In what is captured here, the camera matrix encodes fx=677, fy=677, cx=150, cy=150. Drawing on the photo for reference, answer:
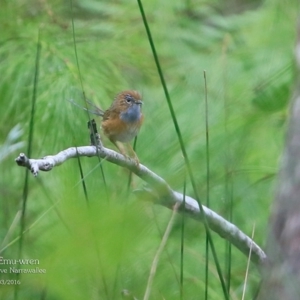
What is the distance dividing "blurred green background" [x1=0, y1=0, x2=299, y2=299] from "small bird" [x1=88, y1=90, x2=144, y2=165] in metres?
0.07

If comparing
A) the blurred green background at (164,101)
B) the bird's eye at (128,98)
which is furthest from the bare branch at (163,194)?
the bird's eye at (128,98)

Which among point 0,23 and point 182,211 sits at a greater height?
point 0,23

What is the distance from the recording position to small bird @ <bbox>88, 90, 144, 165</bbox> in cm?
173

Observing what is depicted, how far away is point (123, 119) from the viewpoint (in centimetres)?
174

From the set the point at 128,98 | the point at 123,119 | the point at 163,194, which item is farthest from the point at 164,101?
the point at 163,194

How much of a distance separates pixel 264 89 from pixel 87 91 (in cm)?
50

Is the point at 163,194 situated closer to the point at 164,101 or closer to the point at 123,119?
the point at 123,119

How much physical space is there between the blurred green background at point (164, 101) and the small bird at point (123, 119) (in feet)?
0.24

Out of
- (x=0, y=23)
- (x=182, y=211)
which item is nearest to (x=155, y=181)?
(x=182, y=211)

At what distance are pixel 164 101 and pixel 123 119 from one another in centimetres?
37

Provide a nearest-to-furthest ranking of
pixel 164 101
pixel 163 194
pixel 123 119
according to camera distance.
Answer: pixel 163 194, pixel 123 119, pixel 164 101

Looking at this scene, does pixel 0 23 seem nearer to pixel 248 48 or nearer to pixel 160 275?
pixel 248 48

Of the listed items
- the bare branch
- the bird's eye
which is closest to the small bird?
the bird's eye

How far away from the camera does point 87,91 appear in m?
1.95
